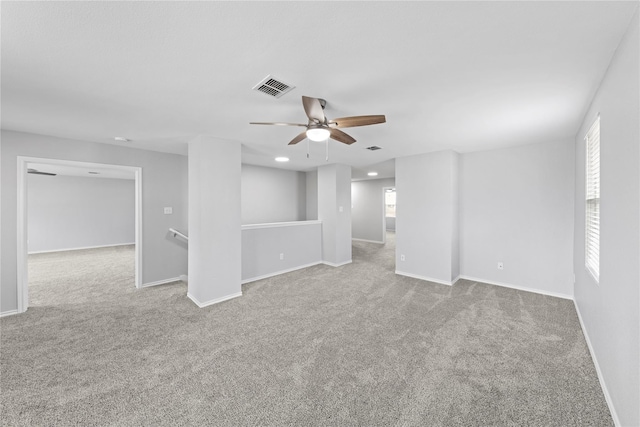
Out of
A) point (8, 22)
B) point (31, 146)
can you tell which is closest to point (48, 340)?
point (31, 146)

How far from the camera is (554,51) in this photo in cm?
152

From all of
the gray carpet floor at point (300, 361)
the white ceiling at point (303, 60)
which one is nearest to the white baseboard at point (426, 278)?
the gray carpet floor at point (300, 361)

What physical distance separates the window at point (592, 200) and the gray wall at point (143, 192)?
17.7 ft

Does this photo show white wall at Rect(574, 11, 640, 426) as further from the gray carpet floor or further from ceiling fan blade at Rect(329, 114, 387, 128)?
ceiling fan blade at Rect(329, 114, 387, 128)

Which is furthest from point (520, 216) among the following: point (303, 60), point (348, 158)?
point (303, 60)

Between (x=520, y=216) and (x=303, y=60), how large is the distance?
403 cm

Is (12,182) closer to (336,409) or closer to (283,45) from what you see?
(283,45)

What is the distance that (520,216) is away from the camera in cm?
386

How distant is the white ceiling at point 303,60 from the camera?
1.23 m

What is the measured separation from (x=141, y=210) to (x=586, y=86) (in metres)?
5.44

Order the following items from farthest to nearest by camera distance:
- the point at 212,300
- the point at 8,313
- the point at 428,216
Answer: the point at 428,216 → the point at 212,300 → the point at 8,313

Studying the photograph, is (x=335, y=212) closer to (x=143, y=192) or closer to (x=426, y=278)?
(x=426, y=278)

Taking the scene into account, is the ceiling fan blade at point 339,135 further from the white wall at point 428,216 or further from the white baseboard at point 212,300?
the white baseboard at point 212,300

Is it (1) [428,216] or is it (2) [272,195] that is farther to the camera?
(2) [272,195]
